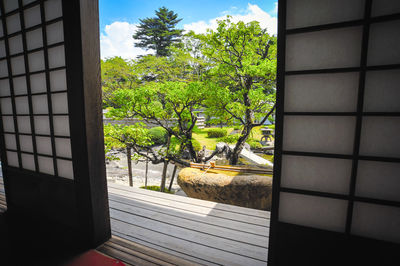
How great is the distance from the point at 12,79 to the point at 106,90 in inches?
398

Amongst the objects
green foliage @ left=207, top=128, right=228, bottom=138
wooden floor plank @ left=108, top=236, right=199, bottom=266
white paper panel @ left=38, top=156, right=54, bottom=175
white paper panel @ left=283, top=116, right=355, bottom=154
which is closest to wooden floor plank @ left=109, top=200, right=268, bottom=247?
wooden floor plank @ left=108, top=236, right=199, bottom=266

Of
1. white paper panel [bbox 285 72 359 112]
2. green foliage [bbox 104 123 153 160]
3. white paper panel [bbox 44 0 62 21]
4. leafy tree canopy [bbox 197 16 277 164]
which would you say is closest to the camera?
white paper panel [bbox 285 72 359 112]

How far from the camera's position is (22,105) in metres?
2.01

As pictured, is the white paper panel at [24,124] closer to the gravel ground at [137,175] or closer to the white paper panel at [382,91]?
the white paper panel at [382,91]

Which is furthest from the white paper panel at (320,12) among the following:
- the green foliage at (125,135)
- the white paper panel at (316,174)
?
the green foliage at (125,135)

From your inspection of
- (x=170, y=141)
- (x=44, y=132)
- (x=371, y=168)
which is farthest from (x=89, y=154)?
(x=170, y=141)

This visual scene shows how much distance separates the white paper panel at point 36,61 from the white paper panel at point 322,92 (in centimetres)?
205

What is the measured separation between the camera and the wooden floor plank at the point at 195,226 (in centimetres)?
182

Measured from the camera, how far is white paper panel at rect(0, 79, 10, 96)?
6.85 ft

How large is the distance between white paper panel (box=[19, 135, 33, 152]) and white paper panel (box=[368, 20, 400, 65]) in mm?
2796

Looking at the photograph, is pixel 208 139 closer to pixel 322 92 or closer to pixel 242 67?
pixel 242 67

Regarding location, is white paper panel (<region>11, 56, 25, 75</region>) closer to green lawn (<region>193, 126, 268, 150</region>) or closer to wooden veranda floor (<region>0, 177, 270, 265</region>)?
wooden veranda floor (<region>0, 177, 270, 265</region>)

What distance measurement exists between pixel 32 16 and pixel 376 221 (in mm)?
2909

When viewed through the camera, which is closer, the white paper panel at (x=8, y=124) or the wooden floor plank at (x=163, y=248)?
the wooden floor plank at (x=163, y=248)
